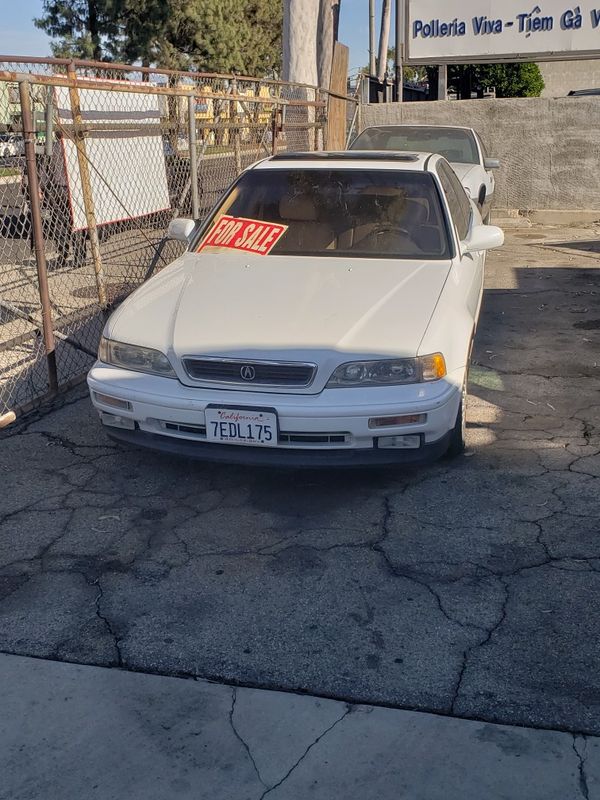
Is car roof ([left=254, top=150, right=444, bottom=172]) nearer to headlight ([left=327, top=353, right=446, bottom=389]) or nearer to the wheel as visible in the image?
the wheel

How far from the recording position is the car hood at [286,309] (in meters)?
4.08

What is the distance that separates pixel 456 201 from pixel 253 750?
14.2 ft

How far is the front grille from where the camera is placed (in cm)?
400

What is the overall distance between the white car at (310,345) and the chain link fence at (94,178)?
1341 millimetres

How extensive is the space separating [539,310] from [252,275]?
4.01 metres

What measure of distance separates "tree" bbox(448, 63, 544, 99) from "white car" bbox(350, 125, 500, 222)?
12376mm

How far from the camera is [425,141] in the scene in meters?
11.2

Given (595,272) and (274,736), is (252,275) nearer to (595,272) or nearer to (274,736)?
(274,736)

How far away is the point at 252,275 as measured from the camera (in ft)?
16.2

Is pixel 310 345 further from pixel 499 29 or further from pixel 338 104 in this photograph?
pixel 499 29

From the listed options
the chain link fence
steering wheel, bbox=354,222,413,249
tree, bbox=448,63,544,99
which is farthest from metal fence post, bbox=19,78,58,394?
tree, bbox=448,63,544,99

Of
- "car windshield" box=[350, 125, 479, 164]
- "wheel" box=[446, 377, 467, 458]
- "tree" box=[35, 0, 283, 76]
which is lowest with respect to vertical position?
"wheel" box=[446, 377, 467, 458]

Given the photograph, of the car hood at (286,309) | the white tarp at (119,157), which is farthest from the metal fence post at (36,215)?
the white tarp at (119,157)

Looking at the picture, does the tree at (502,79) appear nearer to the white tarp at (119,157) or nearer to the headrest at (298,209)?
the white tarp at (119,157)
